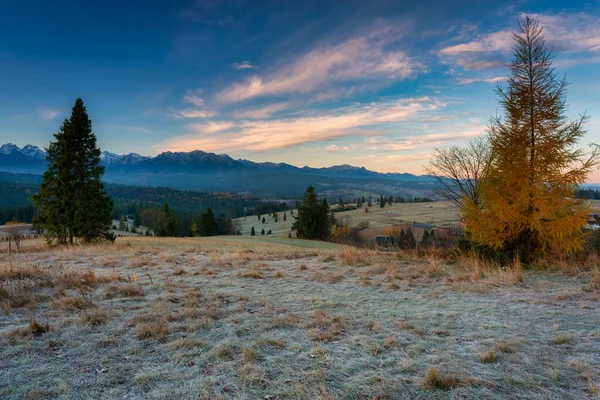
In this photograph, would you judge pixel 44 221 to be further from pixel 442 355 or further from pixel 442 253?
pixel 442 355

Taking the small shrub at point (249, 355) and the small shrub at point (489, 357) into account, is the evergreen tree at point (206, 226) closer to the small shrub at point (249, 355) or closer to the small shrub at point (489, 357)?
the small shrub at point (249, 355)

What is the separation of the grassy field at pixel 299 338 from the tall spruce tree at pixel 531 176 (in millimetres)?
2873

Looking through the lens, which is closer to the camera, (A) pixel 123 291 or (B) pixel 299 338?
(B) pixel 299 338

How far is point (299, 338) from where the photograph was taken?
4863mm

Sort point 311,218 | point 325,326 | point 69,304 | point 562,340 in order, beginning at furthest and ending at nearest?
1. point 311,218
2. point 69,304
3. point 325,326
4. point 562,340

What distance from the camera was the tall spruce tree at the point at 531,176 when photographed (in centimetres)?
1118

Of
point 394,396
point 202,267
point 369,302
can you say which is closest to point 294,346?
point 394,396

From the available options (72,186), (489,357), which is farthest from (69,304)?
(72,186)

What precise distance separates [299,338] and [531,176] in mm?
11328

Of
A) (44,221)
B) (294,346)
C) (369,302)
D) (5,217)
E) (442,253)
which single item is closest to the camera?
(294,346)

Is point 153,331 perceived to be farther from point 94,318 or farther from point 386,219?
point 386,219

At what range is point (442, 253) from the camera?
13508 millimetres

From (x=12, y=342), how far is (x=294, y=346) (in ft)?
13.4

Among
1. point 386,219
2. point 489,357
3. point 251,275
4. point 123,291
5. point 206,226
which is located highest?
point 489,357
